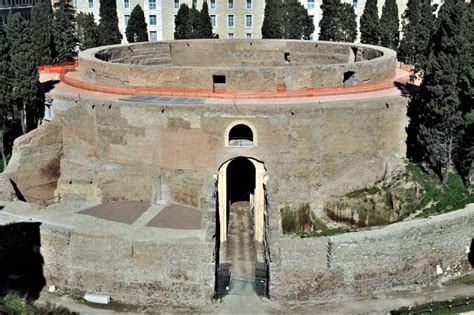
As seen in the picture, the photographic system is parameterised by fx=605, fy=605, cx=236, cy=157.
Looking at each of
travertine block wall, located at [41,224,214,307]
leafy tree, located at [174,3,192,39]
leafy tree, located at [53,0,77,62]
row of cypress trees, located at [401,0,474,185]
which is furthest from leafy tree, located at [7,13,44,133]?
leafy tree, located at [174,3,192,39]

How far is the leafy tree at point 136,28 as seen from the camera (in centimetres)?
4506

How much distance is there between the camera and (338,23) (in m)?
41.8

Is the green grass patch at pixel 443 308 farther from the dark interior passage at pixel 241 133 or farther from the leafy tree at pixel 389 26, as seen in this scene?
the leafy tree at pixel 389 26

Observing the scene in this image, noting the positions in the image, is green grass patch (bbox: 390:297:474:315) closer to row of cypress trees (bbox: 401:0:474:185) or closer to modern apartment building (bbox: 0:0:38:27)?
row of cypress trees (bbox: 401:0:474:185)

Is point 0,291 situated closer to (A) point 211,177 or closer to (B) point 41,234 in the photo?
(B) point 41,234

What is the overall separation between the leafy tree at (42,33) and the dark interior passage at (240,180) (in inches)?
650

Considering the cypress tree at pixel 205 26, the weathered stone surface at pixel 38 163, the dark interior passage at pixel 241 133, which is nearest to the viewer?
the dark interior passage at pixel 241 133

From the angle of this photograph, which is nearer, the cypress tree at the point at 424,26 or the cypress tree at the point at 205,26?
the cypress tree at the point at 424,26

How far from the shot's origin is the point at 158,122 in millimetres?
21359

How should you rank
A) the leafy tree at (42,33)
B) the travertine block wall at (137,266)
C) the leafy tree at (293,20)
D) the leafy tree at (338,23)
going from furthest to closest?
1. the leafy tree at (293,20)
2. the leafy tree at (338,23)
3. the leafy tree at (42,33)
4. the travertine block wall at (137,266)

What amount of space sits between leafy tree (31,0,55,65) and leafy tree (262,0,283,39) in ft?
49.5

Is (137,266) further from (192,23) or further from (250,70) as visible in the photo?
(192,23)

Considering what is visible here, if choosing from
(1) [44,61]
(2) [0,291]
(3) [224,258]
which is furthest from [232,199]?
(1) [44,61]

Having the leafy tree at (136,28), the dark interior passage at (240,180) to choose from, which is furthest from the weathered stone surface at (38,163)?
the leafy tree at (136,28)
